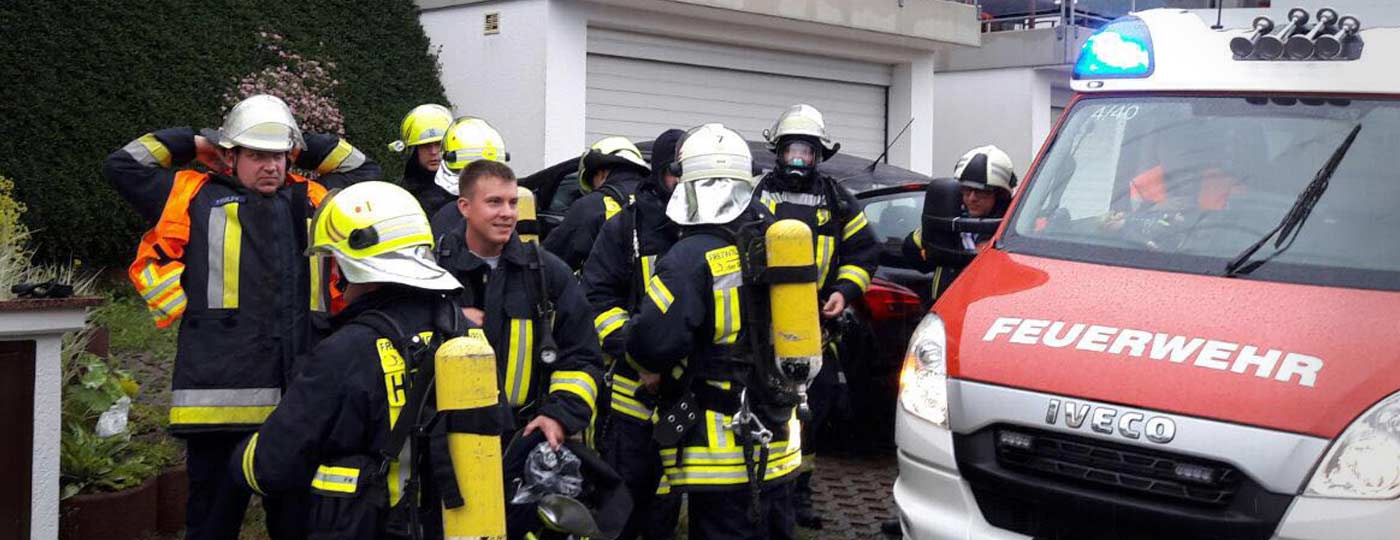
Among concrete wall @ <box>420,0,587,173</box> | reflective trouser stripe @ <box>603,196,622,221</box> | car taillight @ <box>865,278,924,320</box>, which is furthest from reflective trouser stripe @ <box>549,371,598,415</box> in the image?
concrete wall @ <box>420,0,587,173</box>

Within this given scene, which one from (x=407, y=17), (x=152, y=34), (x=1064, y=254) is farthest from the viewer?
(x=407, y=17)

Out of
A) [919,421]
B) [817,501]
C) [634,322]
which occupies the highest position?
[634,322]

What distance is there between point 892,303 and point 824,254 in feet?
3.31

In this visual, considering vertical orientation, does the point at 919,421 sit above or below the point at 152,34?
below

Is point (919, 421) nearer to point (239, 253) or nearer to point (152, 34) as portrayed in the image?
point (239, 253)

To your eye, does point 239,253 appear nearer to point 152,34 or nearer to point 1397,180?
point 1397,180

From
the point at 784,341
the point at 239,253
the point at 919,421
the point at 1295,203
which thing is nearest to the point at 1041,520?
the point at 919,421

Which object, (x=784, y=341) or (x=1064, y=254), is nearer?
(x=784, y=341)

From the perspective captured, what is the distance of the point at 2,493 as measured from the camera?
197 inches

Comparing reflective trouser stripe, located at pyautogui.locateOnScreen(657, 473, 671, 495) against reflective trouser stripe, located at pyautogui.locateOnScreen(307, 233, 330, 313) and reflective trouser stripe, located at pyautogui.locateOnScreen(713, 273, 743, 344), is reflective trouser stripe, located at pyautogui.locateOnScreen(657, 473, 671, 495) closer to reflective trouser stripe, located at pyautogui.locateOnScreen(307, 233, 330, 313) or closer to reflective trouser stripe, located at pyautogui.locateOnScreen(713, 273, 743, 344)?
reflective trouser stripe, located at pyautogui.locateOnScreen(713, 273, 743, 344)

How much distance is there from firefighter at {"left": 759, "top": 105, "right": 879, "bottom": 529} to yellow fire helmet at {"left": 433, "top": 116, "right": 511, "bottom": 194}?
4.22 feet

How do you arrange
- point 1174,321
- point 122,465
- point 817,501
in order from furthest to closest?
point 817,501 < point 122,465 < point 1174,321

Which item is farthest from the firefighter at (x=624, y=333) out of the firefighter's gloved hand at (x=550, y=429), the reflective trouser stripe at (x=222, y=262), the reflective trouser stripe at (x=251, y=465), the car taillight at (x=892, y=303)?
the car taillight at (x=892, y=303)

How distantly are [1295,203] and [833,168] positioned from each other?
446cm
